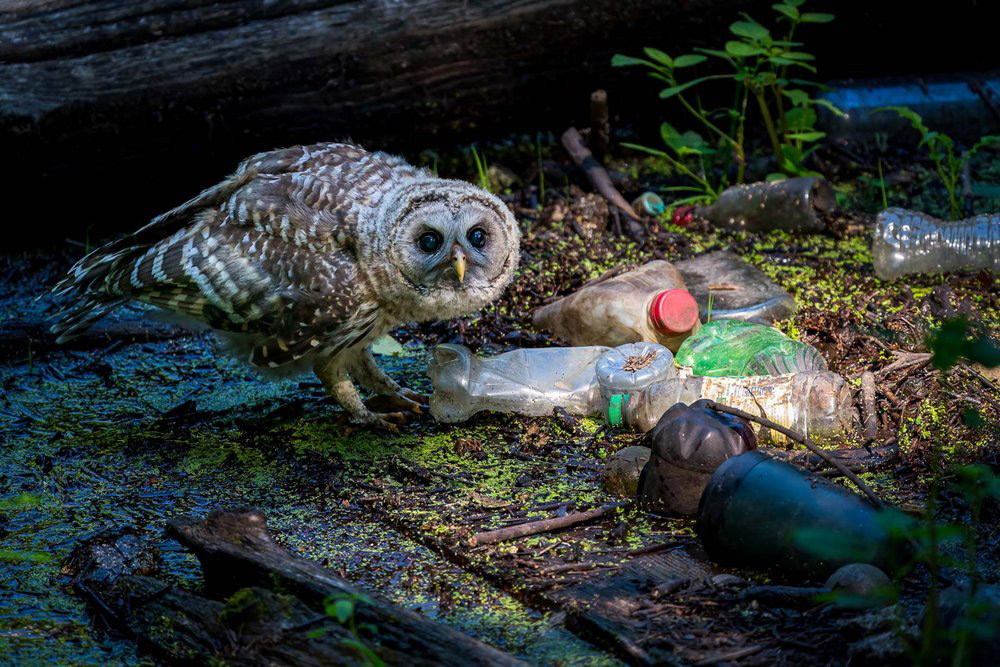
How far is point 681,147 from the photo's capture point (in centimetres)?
655

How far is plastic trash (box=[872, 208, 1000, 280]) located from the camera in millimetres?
5602

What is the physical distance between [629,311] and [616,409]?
715 mm

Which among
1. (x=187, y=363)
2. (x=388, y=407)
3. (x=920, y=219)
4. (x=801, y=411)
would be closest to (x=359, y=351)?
(x=388, y=407)

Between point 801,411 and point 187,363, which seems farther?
point 187,363

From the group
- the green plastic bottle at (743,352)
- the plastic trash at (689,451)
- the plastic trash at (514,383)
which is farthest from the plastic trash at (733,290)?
the plastic trash at (689,451)

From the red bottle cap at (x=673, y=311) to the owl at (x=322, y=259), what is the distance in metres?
0.68

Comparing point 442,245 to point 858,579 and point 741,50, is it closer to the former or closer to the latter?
point 858,579

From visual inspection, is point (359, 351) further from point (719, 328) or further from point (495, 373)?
point (719, 328)

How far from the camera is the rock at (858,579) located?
9.45 feet

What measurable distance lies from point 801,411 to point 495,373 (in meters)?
1.36

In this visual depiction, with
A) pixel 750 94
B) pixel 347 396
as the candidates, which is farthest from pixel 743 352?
pixel 750 94

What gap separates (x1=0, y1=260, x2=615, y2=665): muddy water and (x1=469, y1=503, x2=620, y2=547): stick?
17 centimetres

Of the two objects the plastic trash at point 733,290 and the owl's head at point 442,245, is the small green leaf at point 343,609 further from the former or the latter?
the plastic trash at point 733,290

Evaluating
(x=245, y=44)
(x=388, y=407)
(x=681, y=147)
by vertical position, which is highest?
(x=245, y=44)
